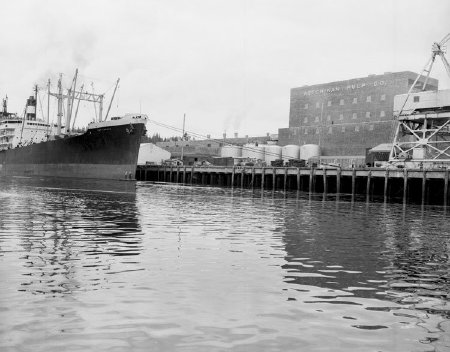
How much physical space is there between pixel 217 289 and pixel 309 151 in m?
76.8

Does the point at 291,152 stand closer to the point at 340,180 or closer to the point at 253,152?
the point at 253,152

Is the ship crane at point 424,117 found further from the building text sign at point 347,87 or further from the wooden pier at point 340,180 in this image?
the building text sign at point 347,87

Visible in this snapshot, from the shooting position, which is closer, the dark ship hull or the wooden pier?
the wooden pier

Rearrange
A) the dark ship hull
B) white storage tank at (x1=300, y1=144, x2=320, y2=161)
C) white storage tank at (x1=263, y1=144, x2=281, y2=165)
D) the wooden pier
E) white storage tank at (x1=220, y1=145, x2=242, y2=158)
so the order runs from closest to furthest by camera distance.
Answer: the wooden pier, the dark ship hull, white storage tank at (x1=300, y1=144, x2=320, y2=161), white storage tank at (x1=263, y1=144, x2=281, y2=165), white storage tank at (x1=220, y1=145, x2=242, y2=158)

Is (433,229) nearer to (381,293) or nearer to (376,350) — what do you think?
(381,293)

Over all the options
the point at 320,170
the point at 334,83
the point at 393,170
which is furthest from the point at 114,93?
the point at 393,170

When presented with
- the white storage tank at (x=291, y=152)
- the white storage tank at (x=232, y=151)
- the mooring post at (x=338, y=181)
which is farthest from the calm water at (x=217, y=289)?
the white storage tank at (x=232, y=151)

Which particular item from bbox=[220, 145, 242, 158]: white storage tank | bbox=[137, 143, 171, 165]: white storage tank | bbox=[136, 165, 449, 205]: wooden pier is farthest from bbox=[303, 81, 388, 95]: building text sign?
bbox=[137, 143, 171, 165]: white storage tank

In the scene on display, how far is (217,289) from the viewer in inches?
351

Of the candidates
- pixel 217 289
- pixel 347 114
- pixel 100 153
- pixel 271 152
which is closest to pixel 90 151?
pixel 100 153

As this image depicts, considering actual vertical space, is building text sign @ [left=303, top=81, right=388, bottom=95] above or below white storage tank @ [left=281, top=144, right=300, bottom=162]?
above

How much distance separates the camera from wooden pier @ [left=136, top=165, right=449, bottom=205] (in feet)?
148

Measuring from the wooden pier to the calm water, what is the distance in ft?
97.3

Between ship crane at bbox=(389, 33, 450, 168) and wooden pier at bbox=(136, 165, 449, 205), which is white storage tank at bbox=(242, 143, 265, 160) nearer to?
wooden pier at bbox=(136, 165, 449, 205)
